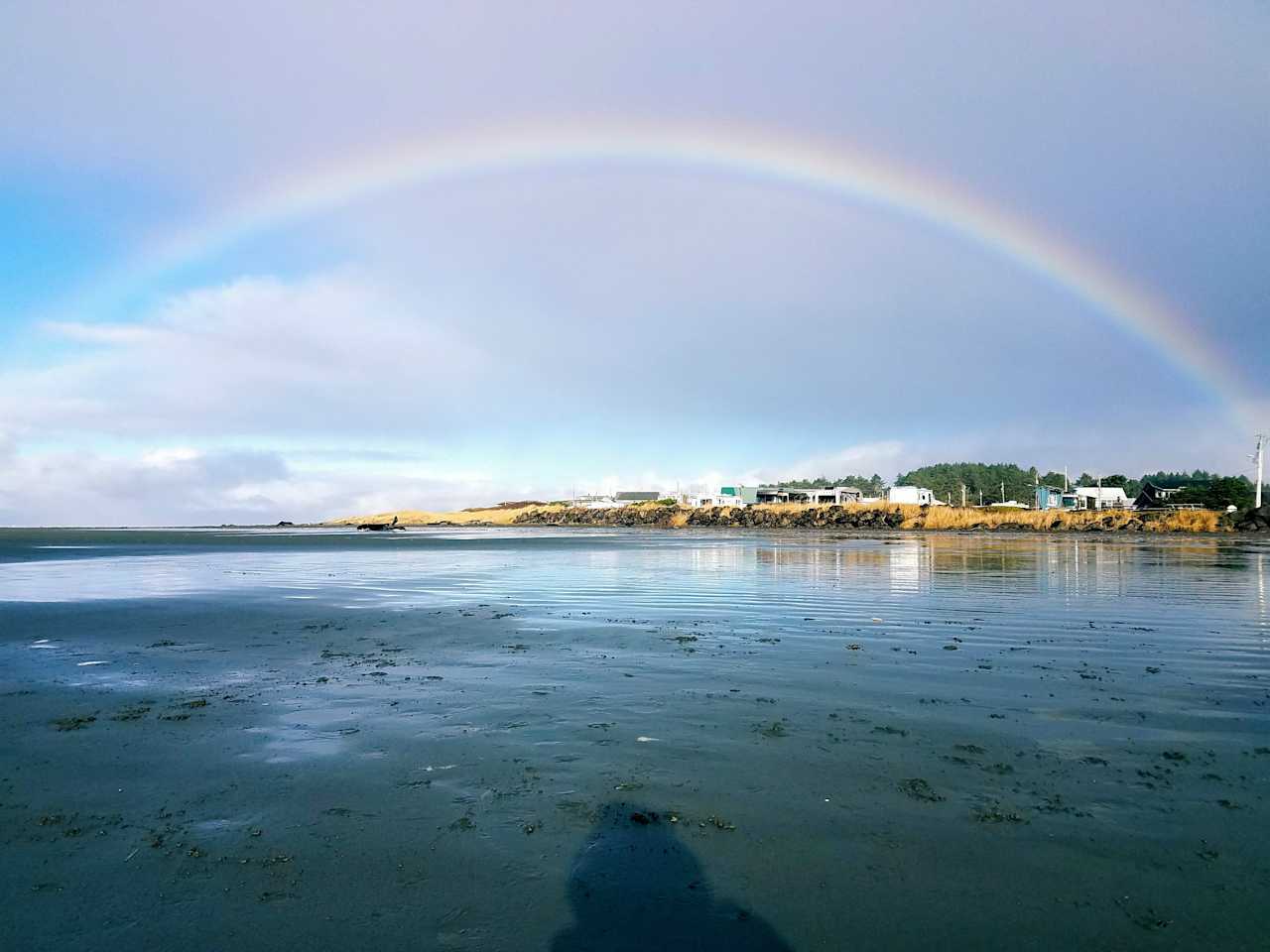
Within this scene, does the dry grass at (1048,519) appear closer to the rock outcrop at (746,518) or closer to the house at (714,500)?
the rock outcrop at (746,518)

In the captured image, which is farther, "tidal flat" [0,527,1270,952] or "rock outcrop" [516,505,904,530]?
"rock outcrop" [516,505,904,530]

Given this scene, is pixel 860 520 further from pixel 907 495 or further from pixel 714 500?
pixel 714 500

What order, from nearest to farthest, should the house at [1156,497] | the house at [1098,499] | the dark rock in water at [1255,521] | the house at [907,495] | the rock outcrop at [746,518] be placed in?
the dark rock in water at [1255,521]
the rock outcrop at [746,518]
the house at [1156,497]
the house at [907,495]
the house at [1098,499]

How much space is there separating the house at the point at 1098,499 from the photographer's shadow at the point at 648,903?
149 metres

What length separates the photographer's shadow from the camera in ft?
15.1

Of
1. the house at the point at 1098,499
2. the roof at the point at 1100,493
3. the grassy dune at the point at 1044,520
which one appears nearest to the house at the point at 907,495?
the grassy dune at the point at 1044,520

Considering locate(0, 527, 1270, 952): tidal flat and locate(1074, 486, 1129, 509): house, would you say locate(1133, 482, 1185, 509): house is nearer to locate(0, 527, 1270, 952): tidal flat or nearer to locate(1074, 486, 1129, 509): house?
locate(1074, 486, 1129, 509): house

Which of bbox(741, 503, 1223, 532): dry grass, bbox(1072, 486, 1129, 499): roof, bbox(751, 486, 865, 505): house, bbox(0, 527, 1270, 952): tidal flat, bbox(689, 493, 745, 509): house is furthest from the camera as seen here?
bbox(689, 493, 745, 509): house

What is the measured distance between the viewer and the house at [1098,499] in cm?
13475

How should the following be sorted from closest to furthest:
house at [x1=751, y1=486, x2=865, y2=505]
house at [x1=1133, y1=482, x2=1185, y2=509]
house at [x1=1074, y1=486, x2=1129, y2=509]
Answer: house at [x1=1133, y1=482, x2=1185, y2=509]
house at [x1=1074, y1=486, x2=1129, y2=509]
house at [x1=751, y1=486, x2=865, y2=505]

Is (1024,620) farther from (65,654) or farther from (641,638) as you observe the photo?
A: (65,654)

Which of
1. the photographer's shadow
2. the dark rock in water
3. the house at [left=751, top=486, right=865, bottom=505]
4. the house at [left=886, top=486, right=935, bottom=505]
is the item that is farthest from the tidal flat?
the house at [left=751, top=486, right=865, bottom=505]

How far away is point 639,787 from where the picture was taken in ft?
23.2

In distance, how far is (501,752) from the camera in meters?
8.02
